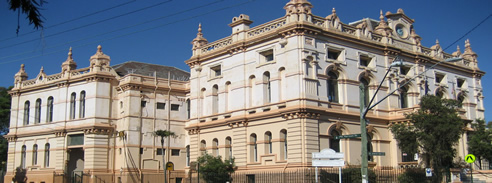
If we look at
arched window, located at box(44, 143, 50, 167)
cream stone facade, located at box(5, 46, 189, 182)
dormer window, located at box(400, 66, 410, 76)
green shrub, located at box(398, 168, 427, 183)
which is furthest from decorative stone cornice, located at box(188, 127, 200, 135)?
dormer window, located at box(400, 66, 410, 76)

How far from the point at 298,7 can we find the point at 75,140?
22.3m

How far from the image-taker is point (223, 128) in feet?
132

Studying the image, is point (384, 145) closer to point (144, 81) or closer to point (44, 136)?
point (144, 81)

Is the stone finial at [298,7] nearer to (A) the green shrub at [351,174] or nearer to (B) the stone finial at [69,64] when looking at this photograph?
(A) the green shrub at [351,174]

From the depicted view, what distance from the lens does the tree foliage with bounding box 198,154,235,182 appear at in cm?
3709

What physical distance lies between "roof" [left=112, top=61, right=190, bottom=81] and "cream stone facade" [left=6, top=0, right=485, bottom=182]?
0.22 meters

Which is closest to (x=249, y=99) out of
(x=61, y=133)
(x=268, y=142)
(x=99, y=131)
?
(x=268, y=142)

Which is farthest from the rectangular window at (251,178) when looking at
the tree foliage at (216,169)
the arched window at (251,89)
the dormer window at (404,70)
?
the dormer window at (404,70)

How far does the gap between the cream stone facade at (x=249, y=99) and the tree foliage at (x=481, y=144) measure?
2.12 ft

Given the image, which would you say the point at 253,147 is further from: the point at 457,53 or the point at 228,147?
the point at 457,53

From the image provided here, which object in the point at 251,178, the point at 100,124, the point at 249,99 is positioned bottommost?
the point at 251,178

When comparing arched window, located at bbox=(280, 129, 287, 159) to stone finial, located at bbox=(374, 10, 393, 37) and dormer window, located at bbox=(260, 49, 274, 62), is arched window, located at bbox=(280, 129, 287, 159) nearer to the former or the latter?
dormer window, located at bbox=(260, 49, 274, 62)

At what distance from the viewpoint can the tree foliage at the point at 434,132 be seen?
107 feet

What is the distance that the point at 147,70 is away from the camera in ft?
175
